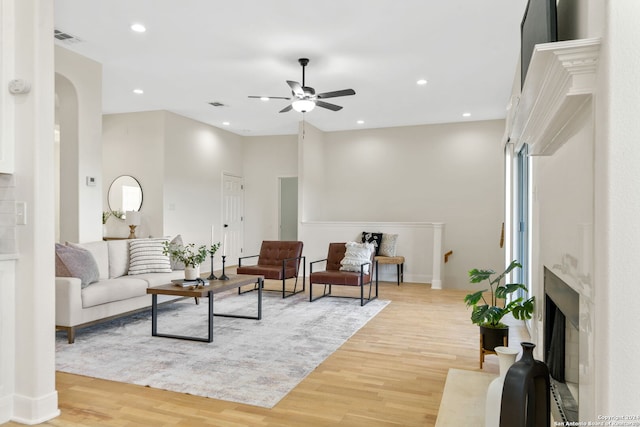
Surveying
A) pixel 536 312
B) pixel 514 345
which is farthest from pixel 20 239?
pixel 514 345

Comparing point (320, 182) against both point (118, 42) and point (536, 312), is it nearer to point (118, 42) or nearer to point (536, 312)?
point (118, 42)

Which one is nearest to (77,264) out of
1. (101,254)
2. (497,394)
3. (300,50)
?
(101,254)

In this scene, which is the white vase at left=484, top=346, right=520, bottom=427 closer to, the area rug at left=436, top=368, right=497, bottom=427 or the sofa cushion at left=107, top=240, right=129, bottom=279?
the area rug at left=436, top=368, right=497, bottom=427

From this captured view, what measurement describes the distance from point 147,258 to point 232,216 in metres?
4.43

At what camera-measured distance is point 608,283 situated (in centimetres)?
113

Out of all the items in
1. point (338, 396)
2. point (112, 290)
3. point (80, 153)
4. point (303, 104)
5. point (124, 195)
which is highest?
point (303, 104)

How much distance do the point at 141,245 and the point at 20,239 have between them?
2.77 meters

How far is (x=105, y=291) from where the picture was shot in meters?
4.26

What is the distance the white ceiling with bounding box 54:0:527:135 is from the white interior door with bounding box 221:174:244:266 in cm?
234

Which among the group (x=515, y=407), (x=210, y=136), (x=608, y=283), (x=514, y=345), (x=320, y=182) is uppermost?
(x=210, y=136)

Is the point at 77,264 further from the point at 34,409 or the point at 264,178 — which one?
the point at 264,178

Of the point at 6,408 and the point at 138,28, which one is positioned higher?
the point at 138,28

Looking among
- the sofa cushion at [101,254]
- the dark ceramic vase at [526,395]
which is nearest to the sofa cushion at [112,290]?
the sofa cushion at [101,254]

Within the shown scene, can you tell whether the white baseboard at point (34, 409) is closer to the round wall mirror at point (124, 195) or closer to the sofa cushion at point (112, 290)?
the sofa cushion at point (112, 290)
